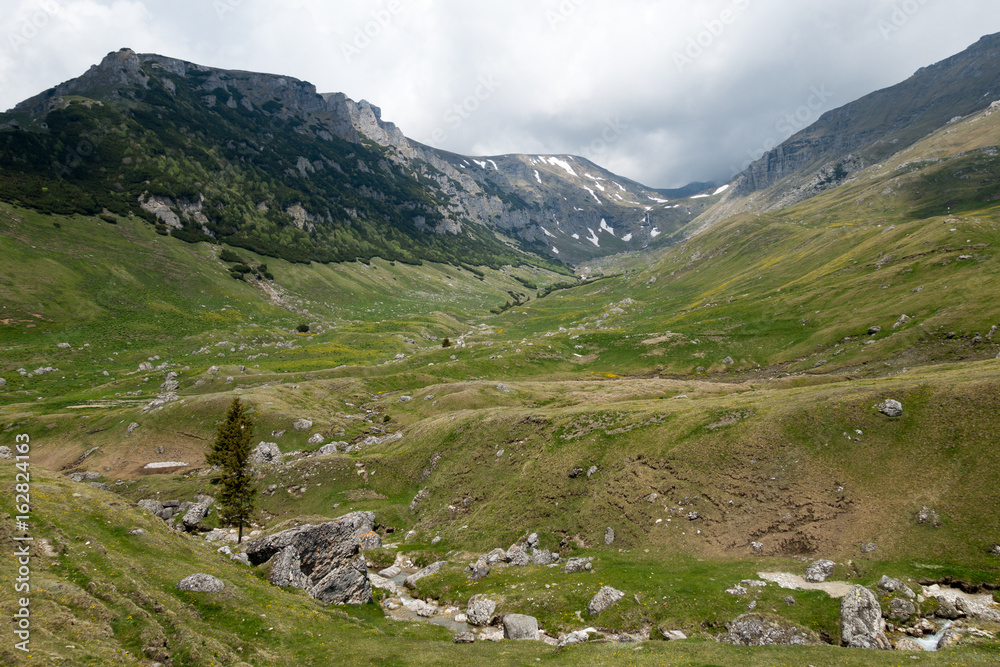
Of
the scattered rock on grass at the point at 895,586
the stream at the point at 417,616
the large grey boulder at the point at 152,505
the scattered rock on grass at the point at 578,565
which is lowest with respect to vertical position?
the stream at the point at 417,616

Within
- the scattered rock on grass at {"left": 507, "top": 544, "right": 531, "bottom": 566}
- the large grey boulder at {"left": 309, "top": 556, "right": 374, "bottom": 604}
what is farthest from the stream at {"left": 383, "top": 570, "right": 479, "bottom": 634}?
the scattered rock on grass at {"left": 507, "top": 544, "right": 531, "bottom": 566}

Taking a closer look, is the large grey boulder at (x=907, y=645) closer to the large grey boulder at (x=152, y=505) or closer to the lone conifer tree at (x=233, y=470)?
the lone conifer tree at (x=233, y=470)

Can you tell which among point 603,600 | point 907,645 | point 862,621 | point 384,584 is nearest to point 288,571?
point 384,584

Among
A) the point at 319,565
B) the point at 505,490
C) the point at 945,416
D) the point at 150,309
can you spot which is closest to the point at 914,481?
the point at 945,416

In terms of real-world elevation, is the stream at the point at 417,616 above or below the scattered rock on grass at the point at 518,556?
below

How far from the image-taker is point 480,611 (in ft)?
105

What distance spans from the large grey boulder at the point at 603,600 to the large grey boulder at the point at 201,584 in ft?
80.9

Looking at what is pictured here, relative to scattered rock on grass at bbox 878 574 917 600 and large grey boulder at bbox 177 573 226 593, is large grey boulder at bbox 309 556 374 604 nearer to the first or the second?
large grey boulder at bbox 177 573 226 593

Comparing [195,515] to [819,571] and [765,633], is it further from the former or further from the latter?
[819,571]

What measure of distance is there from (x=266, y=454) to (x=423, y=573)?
38744 millimetres

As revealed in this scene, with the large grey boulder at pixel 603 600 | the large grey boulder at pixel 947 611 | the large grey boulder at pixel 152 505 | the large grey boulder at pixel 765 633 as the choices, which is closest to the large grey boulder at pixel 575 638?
the large grey boulder at pixel 603 600

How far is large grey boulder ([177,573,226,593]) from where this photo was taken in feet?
81.6

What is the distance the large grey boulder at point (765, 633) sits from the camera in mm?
24391

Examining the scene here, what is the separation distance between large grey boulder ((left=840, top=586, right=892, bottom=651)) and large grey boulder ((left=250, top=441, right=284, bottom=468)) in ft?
215
